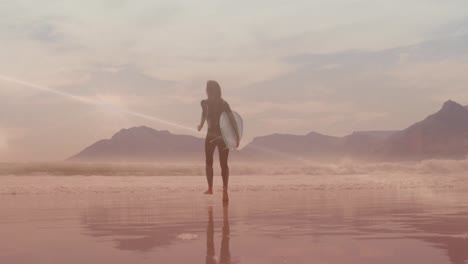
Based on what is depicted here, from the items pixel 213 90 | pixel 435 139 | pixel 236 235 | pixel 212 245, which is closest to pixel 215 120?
pixel 213 90

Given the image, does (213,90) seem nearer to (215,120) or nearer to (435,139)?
(215,120)

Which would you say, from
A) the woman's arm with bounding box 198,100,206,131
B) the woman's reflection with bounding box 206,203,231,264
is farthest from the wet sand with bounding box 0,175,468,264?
the woman's arm with bounding box 198,100,206,131

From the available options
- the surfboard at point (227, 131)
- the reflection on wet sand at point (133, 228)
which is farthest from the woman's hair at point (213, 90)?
the reflection on wet sand at point (133, 228)

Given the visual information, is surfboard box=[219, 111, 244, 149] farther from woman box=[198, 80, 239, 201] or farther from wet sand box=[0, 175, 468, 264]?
wet sand box=[0, 175, 468, 264]

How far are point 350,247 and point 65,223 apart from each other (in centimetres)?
399

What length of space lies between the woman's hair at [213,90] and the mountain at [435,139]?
4360 inches

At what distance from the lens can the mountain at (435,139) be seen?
11212cm

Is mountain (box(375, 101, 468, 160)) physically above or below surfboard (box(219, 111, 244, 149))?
above

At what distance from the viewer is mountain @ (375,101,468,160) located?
368 feet

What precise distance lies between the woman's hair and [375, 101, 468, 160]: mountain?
11074 cm

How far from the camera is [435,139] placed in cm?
11462

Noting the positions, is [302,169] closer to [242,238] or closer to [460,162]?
[460,162]

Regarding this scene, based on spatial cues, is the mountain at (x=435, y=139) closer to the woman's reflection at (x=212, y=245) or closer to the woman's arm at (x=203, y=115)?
the woman's arm at (x=203, y=115)

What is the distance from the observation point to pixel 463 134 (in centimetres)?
11231
